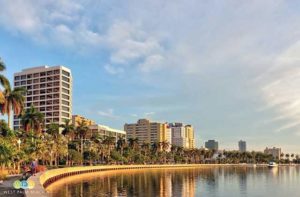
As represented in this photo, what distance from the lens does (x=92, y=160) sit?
180 meters

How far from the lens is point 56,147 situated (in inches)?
5468

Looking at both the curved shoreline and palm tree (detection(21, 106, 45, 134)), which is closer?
the curved shoreline

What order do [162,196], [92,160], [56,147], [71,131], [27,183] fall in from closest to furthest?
[27,183]
[162,196]
[56,147]
[71,131]
[92,160]

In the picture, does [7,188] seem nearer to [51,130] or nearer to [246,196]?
[246,196]

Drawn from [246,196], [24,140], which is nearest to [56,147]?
[24,140]

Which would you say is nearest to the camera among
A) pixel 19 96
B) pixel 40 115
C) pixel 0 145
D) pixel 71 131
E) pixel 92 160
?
pixel 0 145

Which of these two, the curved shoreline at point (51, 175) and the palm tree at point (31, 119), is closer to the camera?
the curved shoreline at point (51, 175)

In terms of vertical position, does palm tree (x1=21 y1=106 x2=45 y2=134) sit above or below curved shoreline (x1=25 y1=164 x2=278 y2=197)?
above

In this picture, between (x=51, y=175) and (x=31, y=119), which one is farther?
(x=31, y=119)

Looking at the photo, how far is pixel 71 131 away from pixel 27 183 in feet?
392

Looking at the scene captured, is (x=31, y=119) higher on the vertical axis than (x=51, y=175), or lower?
higher

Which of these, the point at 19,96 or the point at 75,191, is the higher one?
the point at 19,96

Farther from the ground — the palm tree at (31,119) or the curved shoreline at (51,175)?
the palm tree at (31,119)

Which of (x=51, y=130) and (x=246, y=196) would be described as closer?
(x=246, y=196)
